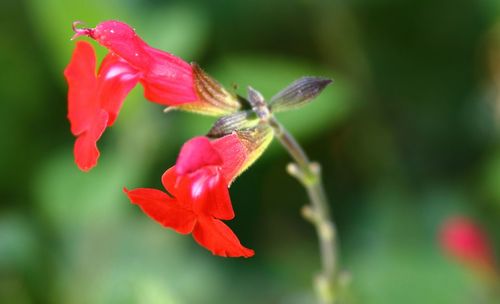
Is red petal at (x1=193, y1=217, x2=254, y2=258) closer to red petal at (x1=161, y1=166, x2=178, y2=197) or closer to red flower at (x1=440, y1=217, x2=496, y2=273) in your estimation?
red petal at (x1=161, y1=166, x2=178, y2=197)

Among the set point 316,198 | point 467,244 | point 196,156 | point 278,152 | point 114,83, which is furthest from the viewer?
point 278,152

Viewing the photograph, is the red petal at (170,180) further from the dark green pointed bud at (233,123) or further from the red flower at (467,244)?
the red flower at (467,244)

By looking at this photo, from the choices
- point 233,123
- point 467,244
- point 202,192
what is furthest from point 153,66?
point 467,244

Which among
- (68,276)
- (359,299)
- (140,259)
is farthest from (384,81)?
(68,276)

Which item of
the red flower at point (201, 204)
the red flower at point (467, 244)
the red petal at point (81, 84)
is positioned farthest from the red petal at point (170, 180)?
the red flower at point (467, 244)

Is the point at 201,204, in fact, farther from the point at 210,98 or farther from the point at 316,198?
the point at 316,198
